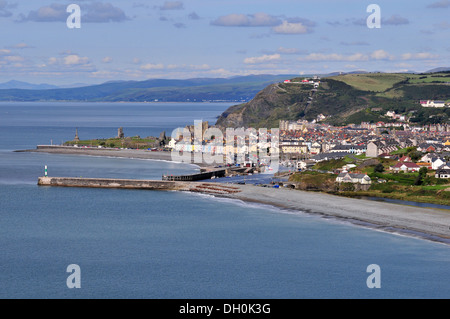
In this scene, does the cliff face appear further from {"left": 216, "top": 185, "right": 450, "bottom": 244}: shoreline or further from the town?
{"left": 216, "top": 185, "right": 450, "bottom": 244}: shoreline

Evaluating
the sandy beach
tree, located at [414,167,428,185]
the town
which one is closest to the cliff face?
the town

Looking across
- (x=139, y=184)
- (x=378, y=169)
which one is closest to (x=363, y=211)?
(x=378, y=169)

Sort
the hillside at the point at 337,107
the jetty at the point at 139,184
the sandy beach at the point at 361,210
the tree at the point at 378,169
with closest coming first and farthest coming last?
1. the sandy beach at the point at 361,210
2. the jetty at the point at 139,184
3. the tree at the point at 378,169
4. the hillside at the point at 337,107

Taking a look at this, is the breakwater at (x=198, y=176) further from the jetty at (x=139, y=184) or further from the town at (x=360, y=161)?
the town at (x=360, y=161)

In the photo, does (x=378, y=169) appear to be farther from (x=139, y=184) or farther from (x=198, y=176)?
(x=139, y=184)

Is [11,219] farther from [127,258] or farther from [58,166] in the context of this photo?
[58,166]

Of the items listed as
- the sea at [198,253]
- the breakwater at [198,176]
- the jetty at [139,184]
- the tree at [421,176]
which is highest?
the tree at [421,176]

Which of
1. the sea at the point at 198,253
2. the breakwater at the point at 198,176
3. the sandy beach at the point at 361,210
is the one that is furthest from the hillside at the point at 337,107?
the sea at the point at 198,253
